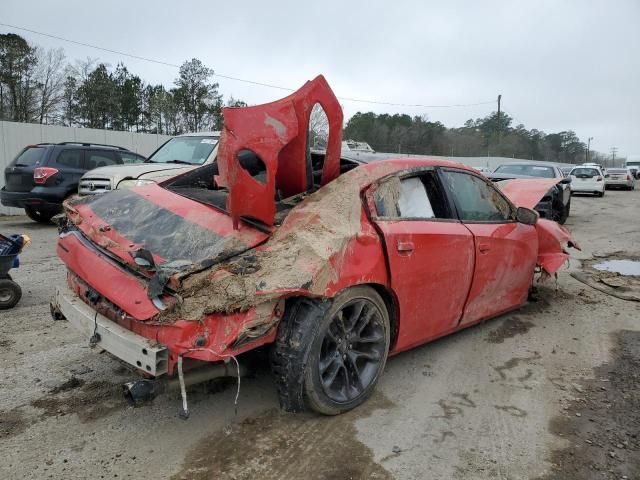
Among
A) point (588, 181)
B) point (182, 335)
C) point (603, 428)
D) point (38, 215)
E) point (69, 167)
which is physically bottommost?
point (603, 428)

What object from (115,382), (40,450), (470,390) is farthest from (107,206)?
(470,390)

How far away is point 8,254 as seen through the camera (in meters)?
5.07

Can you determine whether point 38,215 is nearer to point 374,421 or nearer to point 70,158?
point 70,158

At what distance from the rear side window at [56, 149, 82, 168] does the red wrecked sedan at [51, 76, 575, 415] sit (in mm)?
7945

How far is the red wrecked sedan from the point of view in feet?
8.48

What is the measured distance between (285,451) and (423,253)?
1550mm

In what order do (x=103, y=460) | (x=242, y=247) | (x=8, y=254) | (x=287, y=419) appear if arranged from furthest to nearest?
(x=8, y=254) → (x=287, y=419) → (x=242, y=247) → (x=103, y=460)

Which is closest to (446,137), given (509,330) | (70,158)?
(70,158)

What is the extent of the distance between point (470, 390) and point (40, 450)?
2.69m

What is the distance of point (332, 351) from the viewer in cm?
302

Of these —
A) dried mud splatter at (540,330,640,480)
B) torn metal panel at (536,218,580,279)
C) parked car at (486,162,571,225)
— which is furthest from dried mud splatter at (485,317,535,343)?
parked car at (486,162,571,225)

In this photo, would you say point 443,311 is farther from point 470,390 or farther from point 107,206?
point 107,206

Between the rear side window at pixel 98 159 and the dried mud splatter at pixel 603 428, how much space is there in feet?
34.2

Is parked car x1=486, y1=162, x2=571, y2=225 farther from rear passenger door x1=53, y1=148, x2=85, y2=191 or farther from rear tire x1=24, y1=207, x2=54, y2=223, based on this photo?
rear tire x1=24, y1=207, x2=54, y2=223
